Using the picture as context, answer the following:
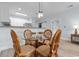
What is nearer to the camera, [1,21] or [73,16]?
[1,21]

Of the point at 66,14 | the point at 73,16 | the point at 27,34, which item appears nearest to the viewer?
the point at 27,34

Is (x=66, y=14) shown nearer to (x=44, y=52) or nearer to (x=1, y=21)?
(x=1, y=21)

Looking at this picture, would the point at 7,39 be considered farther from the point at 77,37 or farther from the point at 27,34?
the point at 77,37

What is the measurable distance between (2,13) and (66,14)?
14.5 ft

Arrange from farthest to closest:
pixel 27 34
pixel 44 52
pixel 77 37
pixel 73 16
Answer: pixel 73 16, pixel 77 37, pixel 27 34, pixel 44 52

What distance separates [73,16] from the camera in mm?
7930

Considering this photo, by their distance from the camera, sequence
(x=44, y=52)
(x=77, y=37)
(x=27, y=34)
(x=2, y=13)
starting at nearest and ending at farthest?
(x=44, y=52)
(x=27, y=34)
(x=2, y=13)
(x=77, y=37)

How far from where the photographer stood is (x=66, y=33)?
8602 millimetres

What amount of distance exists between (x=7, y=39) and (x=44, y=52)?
2.40 m

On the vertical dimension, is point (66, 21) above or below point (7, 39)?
above

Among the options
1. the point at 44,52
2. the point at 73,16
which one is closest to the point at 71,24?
the point at 73,16

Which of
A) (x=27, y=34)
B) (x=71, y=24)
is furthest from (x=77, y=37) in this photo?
(x=27, y=34)

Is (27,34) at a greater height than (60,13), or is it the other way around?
(60,13)

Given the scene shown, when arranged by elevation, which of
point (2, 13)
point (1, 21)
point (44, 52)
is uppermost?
point (2, 13)
